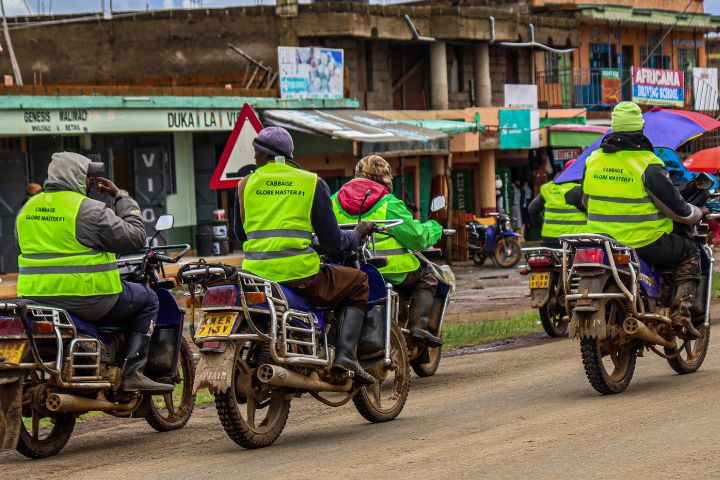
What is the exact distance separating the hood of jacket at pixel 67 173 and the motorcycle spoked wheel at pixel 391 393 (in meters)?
2.16

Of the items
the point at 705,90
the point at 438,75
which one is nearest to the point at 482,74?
the point at 438,75

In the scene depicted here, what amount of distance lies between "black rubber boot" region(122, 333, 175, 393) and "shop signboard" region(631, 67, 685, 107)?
35.3 metres

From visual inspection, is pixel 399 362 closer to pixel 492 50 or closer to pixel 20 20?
pixel 20 20

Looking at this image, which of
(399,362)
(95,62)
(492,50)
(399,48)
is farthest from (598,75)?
(399,362)

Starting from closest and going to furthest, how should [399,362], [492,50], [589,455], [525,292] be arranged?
[589,455]
[399,362]
[525,292]
[492,50]

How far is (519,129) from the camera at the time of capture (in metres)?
36.5

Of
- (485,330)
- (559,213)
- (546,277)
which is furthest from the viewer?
(485,330)

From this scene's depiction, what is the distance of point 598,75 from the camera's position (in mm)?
42969

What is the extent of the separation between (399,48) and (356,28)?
3.20 meters

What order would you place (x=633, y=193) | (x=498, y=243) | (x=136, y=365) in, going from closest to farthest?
(x=136, y=365) → (x=633, y=193) → (x=498, y=243)

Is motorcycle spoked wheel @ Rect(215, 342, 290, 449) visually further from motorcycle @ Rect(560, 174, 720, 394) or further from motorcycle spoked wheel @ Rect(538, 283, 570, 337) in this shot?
motorcycle spoked wheel @ Rect(538, 283, 570, 337)

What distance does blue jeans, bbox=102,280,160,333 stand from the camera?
28.3 ft

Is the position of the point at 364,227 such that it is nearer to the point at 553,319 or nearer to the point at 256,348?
the point at 256,348

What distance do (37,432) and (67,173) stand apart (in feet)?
5.12
